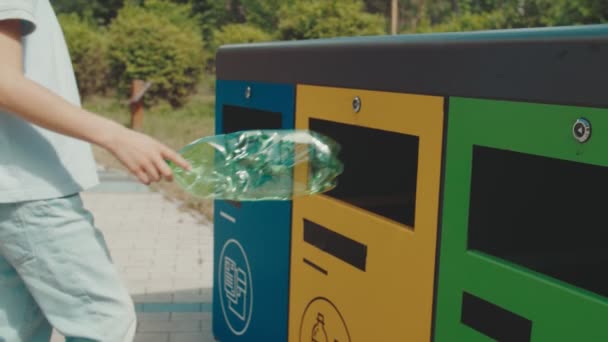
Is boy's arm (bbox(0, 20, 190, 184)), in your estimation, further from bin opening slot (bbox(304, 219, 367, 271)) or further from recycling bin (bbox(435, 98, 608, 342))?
bin opening slot (bbox(304, 219, 367, 271))

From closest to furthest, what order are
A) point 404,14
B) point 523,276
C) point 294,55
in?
1. point 523,276
2. point 294,55
3. point 404,14

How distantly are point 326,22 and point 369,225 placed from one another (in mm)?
13416

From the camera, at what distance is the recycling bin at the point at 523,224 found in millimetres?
1379

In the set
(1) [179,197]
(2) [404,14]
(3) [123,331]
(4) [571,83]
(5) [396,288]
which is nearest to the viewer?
(4) [571,83]

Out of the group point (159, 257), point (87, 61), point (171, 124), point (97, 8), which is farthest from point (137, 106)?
point (97, 8)

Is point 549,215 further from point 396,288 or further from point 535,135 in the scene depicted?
point 535,135

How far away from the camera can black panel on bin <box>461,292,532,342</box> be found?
1.52 metres

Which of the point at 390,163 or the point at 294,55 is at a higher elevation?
the point at 294,55

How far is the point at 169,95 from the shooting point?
14492 millimetres

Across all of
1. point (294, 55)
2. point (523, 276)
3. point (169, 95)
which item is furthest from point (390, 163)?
point (169, 95)

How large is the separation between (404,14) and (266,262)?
34.3m

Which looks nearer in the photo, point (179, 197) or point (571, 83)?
point (571, 83)

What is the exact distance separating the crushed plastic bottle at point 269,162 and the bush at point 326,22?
13066 millimetres

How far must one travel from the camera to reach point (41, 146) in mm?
1688
